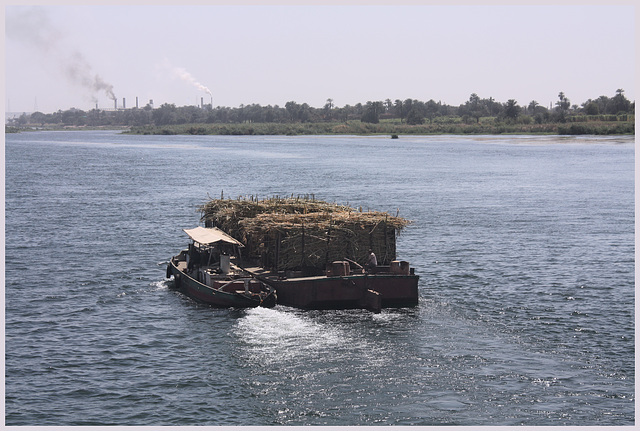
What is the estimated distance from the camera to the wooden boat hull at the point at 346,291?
37.1m

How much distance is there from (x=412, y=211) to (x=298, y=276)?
37844mm

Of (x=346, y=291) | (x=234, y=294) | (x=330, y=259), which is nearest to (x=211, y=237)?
(x=234, y=294)

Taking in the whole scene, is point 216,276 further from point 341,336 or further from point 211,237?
point 341,336

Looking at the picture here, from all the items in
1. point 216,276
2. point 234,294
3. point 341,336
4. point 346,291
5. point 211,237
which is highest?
point 211,237

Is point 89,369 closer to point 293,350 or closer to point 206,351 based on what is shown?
point 206,351

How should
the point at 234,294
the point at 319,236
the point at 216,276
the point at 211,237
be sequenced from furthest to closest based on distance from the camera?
the point at 211,237 → the point at 216,276 → the point at 319,236 → the point at 234,294

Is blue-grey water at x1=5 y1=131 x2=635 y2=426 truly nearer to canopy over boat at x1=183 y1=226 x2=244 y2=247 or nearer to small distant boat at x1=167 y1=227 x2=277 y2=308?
small distant boat at x1=167 y1=227 x2=277 y2=308

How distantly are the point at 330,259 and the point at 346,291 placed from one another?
2.73 meters

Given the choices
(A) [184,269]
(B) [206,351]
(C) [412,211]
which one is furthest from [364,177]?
(B) [206,351]

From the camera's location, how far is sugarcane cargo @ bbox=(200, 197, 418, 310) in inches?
1465

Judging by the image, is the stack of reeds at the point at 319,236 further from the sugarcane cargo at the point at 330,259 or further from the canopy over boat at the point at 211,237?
the canopy over boat at the point at 211,237

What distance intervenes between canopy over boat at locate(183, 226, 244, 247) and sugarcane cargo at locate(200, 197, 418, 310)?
100 cm

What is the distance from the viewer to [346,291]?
37188mm

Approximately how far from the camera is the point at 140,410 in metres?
26.6
